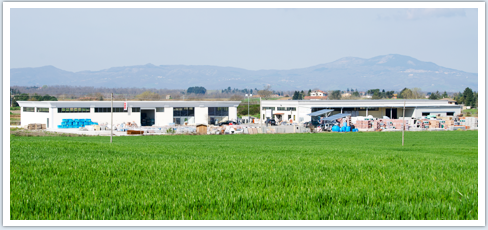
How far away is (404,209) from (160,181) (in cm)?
413

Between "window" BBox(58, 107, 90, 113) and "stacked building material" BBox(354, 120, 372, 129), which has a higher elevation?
"window" BBox(58, 107, 90, 113)

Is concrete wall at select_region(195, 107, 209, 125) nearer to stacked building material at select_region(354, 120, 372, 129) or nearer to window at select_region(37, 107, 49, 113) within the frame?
window at select_region(37, 107, 49, 113)

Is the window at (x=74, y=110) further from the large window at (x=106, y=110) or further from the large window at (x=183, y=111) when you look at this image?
the large window at (x=183, y=111)

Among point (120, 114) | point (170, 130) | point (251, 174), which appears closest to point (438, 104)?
point (170, 130)

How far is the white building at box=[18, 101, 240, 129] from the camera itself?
172 ft

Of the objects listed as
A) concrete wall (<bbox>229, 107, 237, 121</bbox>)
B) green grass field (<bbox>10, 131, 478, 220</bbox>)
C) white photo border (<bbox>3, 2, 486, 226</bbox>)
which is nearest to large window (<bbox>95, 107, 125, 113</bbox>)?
concrete wall (<bbox>229, 107, 237, 121</bbox>)

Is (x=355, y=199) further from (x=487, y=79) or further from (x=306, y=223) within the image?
(x=487, y=79)

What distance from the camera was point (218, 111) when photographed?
63.7 metres

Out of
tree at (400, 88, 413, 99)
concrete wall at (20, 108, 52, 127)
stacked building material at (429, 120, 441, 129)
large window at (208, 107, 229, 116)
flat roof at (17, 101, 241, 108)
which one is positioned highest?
tree at (400, 88, 413, 99)

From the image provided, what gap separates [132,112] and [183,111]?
845cm

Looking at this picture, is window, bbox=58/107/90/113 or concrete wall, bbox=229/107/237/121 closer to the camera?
window, bbox=58/107/90/113

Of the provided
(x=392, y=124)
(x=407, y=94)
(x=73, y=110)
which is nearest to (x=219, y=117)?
(x=73, y=110)

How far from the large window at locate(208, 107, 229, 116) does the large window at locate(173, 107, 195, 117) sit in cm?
316

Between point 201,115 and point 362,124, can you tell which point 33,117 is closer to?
point 201,115
